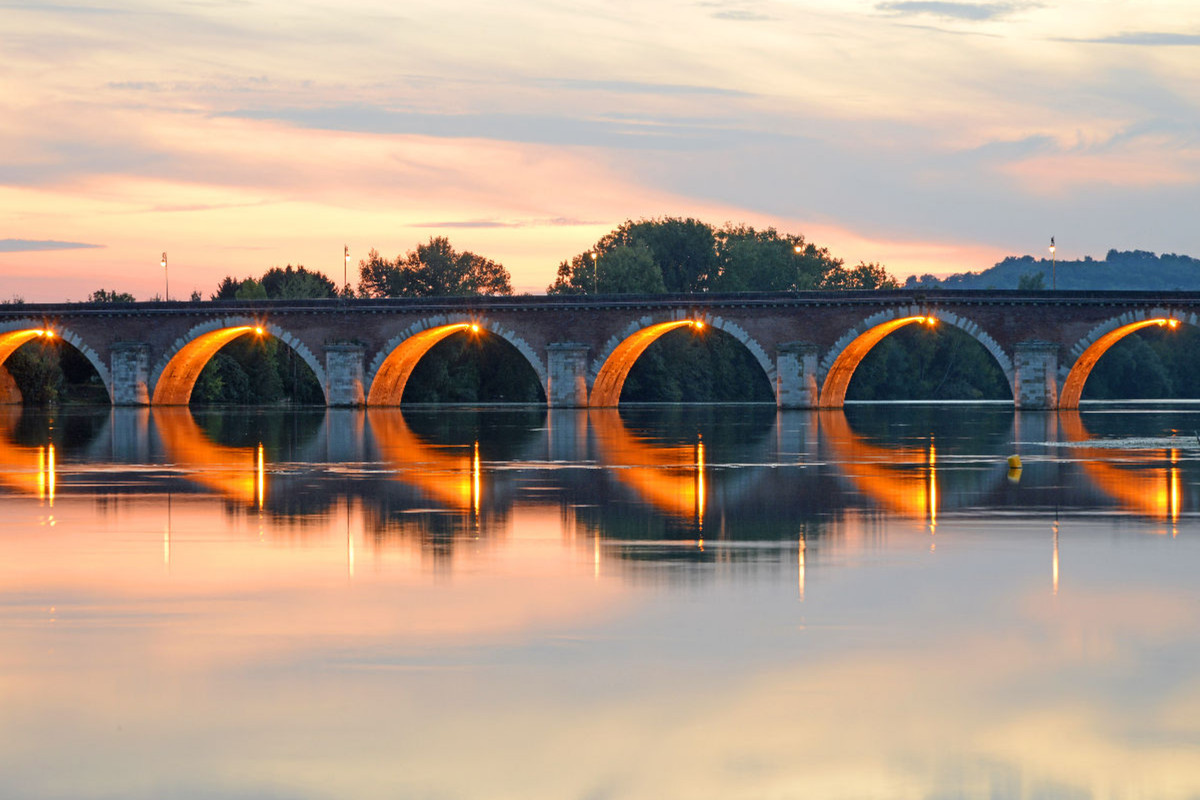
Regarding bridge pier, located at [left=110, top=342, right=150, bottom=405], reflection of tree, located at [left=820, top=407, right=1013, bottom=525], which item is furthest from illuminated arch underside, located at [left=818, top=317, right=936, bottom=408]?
bridge pier, located at [left=110, top=342, right=150, bottom=405]

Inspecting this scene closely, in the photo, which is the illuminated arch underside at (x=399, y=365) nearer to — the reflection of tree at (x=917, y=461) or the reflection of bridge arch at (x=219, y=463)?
the reflection of tree at (x=917, y=461)

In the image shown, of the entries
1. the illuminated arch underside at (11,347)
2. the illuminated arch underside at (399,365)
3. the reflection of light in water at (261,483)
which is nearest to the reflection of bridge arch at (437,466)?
the reflection of light in water at (261,483)

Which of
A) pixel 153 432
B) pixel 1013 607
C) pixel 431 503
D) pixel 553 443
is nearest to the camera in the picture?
pixel 1013 607

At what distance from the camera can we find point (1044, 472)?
27.1 metres

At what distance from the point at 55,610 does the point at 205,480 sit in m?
13.7

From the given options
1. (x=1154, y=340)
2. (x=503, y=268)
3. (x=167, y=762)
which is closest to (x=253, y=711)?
(x=167, y=762)

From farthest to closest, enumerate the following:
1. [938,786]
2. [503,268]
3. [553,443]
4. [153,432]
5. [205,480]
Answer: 1. [503,268]
2. [153,432]
3. [553,443]
4. [205,480]
5. [938,786]

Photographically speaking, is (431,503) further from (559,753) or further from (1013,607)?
(559,753)

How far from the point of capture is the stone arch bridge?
66.2m

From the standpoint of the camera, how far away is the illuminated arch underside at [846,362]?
69562 mm

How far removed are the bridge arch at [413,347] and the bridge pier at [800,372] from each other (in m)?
11.6

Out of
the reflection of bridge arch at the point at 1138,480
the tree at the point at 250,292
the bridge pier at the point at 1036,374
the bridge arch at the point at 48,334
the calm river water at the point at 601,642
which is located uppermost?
the tree at the point at 250,292

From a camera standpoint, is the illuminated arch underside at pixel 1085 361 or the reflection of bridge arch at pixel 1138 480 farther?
the illuminated arch underside at pixel 1085 361

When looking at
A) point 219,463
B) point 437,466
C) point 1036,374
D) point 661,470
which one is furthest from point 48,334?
point 661,470
